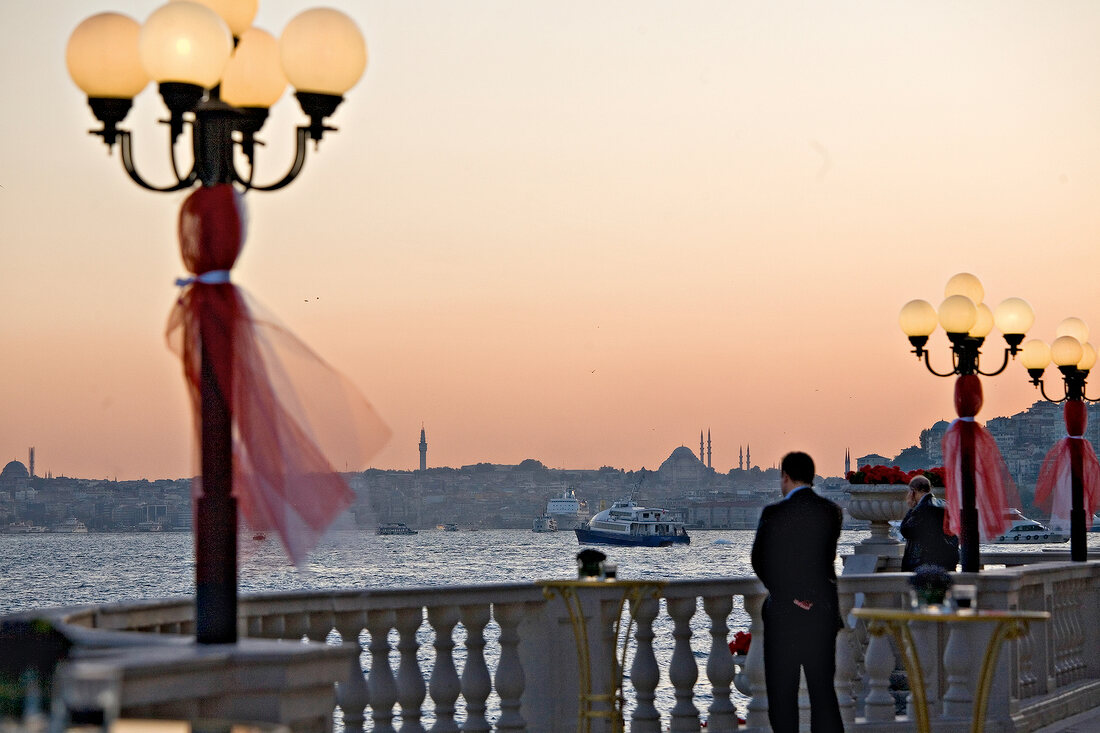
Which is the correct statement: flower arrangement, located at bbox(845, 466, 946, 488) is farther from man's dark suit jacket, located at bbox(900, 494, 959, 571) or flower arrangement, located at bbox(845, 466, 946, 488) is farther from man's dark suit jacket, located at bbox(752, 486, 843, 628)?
man's dark suit jacket, located at bbox(752, 486, 843, 628)

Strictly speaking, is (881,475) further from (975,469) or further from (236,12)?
(236,12)

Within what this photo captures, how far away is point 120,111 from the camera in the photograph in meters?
6.49

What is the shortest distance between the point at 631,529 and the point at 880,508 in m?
148

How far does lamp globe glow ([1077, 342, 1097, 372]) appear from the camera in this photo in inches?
629

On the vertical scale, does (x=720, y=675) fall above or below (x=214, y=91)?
below

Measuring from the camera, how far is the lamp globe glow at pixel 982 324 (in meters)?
13.6

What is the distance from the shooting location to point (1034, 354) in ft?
51.6

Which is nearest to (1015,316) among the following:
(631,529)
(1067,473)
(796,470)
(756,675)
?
(1067,473)

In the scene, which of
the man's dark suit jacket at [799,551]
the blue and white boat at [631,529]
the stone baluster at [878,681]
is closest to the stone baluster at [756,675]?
the stone baluster at [878,681]

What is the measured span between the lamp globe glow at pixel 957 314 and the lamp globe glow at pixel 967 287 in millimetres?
396

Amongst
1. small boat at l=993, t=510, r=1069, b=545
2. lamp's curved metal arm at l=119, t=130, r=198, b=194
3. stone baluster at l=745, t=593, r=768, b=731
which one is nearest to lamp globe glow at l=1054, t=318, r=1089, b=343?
stone baluster at l=745, t=593, r=768, b=731

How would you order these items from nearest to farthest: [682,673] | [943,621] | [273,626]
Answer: [943,621] → [273,626] → [682,673]

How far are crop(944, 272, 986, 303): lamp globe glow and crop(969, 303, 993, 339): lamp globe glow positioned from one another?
6.0 inches

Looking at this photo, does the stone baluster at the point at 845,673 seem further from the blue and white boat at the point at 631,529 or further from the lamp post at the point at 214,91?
the blue and white boat at the point at 631,529
